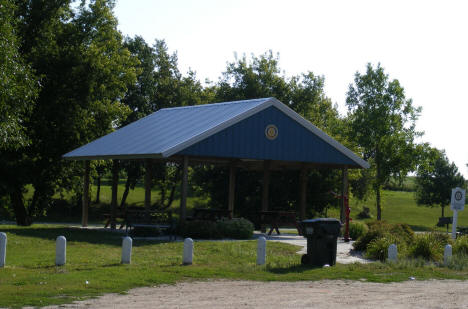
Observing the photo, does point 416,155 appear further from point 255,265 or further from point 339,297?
point 339,297

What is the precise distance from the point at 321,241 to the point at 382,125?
3003 cm

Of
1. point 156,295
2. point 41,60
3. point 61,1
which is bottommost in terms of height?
point 156,295

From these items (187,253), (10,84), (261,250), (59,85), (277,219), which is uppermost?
(59,85)

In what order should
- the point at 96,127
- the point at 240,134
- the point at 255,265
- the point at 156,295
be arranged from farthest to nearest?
the point at 96,127, the point at 240,134, the point at 255,265, the point at 156,295

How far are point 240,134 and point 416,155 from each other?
24328 mm

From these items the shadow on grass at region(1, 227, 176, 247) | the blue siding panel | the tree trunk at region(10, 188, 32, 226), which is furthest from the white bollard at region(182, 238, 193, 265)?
the tree trunk at region(10, 188, 32, 226)

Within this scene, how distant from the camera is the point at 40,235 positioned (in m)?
22.2

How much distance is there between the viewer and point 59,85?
33.5 m

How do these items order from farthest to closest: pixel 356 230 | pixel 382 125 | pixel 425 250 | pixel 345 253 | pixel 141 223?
pixel 382 125 → pixel 356 230 → pixel 141 223 → pixel 345 253 → pixel 425 250

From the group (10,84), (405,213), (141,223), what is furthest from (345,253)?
(405,213)

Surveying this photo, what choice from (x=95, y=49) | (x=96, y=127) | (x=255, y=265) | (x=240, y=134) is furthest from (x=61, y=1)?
(x=255, y=265)

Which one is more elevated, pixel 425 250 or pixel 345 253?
pixel 425 250

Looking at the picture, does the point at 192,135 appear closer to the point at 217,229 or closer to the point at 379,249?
the point at 217,229

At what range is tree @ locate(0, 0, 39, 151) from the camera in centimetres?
2489
